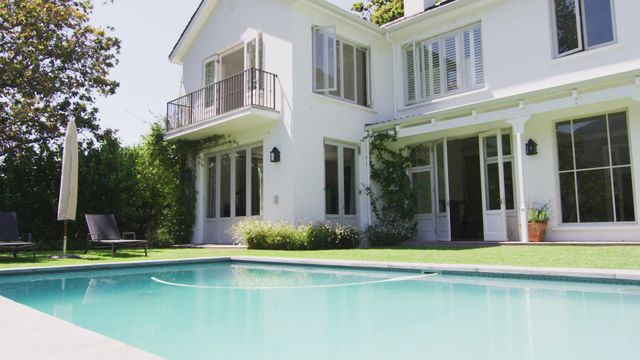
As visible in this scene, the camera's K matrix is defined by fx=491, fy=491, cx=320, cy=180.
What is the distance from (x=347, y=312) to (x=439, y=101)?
10.1m

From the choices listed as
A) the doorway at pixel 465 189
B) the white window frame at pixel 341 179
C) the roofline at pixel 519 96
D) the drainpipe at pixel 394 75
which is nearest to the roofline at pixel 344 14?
the drainpipe at pixel 394 75

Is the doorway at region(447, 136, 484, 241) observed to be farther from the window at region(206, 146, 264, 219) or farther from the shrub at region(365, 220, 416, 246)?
the window at region(206, 146, 264, 219)

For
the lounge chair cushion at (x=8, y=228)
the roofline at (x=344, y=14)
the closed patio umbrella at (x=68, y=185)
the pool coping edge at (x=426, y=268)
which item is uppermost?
the roofline at (x=344, y=14)

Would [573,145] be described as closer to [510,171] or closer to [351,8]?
[510,171]

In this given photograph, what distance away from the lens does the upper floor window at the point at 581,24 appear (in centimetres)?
1105

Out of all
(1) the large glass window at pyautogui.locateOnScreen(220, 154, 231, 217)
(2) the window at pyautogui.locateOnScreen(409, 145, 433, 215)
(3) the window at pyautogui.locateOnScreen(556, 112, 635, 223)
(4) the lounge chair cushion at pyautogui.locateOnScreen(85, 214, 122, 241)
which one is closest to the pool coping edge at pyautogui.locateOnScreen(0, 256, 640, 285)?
(4) the lounge chair cushion at pyautogui.locateOnScreen(85, 214, 122, 241)

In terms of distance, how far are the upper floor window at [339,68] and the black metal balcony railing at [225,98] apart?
131 cm

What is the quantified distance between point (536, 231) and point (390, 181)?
4.23 meters

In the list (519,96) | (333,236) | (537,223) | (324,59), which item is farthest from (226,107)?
(537,223)

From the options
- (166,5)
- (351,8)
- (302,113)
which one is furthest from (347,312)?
(351,8)

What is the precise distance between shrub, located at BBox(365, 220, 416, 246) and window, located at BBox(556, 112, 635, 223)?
12.6ft

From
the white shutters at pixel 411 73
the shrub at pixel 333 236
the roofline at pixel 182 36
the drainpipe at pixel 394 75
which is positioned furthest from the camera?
the roofline at pixel 182 36

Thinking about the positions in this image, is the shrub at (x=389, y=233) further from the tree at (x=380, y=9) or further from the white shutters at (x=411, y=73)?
the tree at (x=380, y=9)

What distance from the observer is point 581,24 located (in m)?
11.4
